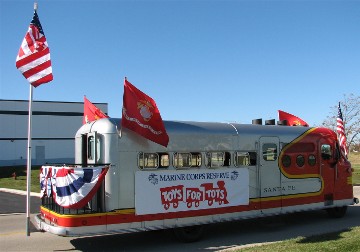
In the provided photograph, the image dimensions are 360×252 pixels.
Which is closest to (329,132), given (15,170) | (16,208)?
(16,208)

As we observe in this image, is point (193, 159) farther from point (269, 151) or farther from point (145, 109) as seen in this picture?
point (269, 151)

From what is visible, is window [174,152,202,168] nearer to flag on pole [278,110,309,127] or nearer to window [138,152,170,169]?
window [138,152,170,169]

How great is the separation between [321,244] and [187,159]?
3415 millimetres

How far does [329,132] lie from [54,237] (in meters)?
8.63

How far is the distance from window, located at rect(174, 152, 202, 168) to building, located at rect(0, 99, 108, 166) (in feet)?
130

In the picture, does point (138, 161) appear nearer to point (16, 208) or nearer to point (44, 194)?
point (44, 194)

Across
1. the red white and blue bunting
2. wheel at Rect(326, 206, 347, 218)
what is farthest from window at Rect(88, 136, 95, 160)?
wheel at Rect(326, 206, 347, 218)

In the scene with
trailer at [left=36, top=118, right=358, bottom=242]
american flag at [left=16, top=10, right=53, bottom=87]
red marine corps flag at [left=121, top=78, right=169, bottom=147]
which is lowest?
trailer at [left=36, top=118, right=358, bottom=242]

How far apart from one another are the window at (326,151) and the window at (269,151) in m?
2.08

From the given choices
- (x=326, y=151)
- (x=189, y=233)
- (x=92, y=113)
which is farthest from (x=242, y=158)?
(x=92, y=113)

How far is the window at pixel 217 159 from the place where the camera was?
10.3 metres

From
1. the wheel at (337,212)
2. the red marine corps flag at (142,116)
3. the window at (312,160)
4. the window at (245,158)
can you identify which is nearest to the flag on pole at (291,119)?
the window at (312,160)

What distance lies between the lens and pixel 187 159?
994 centimetres

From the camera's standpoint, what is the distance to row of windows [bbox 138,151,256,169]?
9398 millimetres
